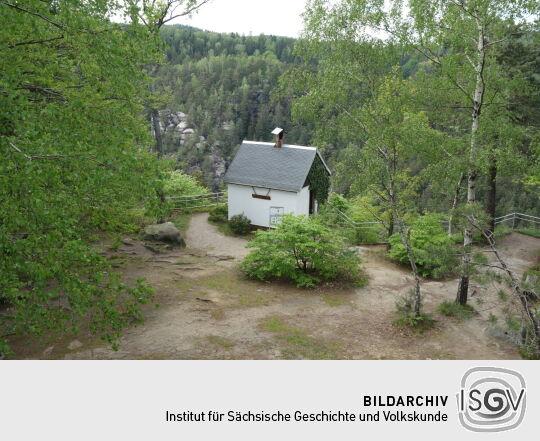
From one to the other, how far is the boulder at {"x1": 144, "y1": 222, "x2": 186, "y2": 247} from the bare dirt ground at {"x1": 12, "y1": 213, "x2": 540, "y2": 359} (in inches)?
55.4

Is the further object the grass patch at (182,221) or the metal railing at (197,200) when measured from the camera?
the metal railing at (197,200)

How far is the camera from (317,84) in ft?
41.7

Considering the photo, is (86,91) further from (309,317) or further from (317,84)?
(309,317)

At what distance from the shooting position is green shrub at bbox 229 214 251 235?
23609mm

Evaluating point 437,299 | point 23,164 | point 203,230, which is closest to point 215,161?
point 203,230

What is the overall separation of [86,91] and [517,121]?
19.1 metres

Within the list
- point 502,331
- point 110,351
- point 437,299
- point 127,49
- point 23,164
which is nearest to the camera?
point 23,164

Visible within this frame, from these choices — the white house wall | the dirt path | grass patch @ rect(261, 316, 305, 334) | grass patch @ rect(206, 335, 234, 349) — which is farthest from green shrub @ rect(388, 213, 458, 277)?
grass patch @ rect(206, 335, 234, 349)

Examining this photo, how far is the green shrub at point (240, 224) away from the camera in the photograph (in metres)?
23.6

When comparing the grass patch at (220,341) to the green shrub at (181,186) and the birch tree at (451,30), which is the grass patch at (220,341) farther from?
the green shrub at (181,186)

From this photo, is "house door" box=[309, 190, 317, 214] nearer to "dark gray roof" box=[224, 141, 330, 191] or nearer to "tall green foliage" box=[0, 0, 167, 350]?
"dark gray roof" box=[224, 141, 330, 191]

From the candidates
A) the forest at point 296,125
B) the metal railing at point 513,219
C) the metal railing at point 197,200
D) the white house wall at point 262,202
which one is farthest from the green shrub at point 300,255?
the metal railing at point 197,200

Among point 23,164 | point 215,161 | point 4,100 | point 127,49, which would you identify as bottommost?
point 215,161

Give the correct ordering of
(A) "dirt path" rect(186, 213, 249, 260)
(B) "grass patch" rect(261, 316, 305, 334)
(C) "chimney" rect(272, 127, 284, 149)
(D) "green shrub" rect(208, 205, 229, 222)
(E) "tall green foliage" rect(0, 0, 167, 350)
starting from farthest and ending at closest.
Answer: (D) "green shrub" rect(208, 205, 229, 222)
(C) "chimney" rect(272, 127, 284, 149)
(A) "dirt path" rect(186, 213, 249, 260)
(B) "grass patch" rect(261, 316, 305, 334)
(E) "tall green foliage" rect(0, 0, 167, 350)
